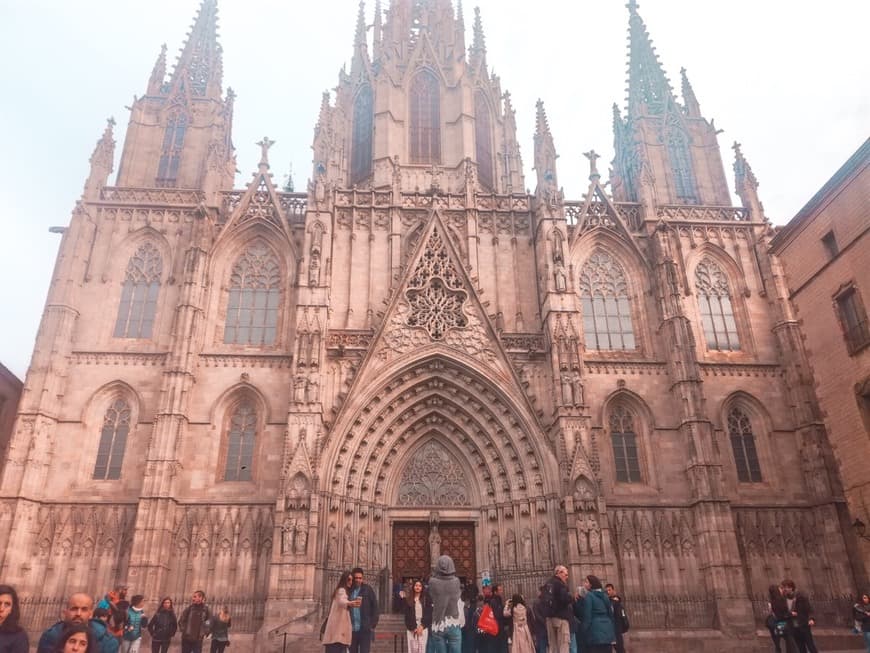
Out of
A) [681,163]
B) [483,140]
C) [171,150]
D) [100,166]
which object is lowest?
[100,166]

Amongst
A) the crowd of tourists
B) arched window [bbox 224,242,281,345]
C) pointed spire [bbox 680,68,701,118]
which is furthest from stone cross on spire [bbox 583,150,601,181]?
the crowd of tourists

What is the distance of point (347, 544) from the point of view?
22.0 metres

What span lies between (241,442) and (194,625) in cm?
1189

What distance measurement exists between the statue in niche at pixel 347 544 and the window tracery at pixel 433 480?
2456mm

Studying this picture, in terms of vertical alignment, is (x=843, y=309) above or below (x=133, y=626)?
above

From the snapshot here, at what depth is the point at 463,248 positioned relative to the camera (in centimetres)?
2752

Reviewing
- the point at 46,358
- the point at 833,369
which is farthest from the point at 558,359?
the point at 46,358

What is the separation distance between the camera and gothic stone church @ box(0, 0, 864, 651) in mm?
21828

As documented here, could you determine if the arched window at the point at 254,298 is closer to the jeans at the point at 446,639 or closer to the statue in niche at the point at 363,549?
the statue in niche at the point at 363,549

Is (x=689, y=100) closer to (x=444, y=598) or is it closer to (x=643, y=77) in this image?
(x=643, y=77)

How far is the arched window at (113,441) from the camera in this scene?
23484mm

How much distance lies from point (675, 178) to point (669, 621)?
20142 mm

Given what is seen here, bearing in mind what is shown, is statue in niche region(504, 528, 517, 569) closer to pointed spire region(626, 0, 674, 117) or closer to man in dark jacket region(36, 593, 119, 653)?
man in dark jacket region(36, 593, 119, 653)

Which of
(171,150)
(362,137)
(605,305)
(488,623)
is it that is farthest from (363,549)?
(171,150)
